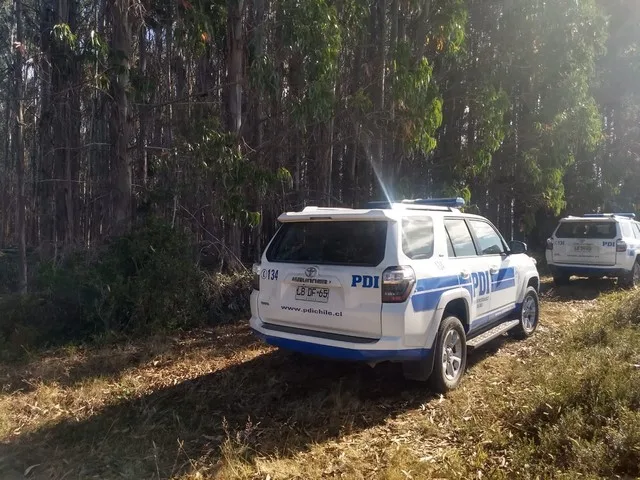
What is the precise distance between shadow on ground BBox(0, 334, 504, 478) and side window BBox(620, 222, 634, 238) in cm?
822

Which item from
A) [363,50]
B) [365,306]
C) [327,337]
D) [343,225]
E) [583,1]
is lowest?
[327,337]

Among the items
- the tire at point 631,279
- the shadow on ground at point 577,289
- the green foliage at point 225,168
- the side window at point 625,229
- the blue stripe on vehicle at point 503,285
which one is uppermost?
the green foliage at point 225,168

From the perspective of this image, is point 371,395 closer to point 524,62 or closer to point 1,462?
point 1,462

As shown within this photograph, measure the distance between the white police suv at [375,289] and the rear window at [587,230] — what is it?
7.20m

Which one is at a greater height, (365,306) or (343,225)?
(343,225)

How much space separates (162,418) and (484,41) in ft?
38.6

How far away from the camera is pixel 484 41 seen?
508 inches

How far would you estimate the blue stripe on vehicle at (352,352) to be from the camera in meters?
4.48

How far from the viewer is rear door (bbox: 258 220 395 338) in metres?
4.53

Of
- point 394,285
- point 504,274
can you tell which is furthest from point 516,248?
point 394,285

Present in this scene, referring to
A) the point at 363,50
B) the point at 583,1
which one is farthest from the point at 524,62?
the point at 363,50

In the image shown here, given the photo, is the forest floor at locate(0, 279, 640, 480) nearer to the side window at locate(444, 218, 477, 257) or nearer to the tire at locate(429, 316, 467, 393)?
the tire at locate(429, 316, 467, 393)

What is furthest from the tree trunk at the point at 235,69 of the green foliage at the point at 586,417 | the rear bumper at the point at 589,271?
the rear bumper at the point at 589,271

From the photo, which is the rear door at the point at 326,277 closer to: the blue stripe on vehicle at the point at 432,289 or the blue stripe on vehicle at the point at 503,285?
the blue stripe on vehicle at the point at 432,289
